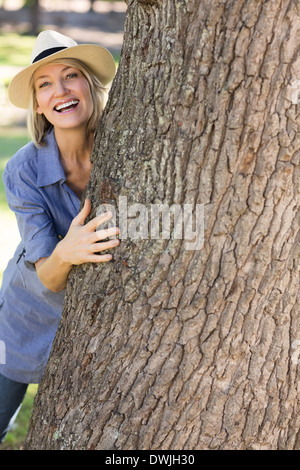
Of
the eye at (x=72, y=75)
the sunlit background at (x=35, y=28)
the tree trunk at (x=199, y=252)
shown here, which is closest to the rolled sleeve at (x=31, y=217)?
the tree trunk at (x=199, y=252)

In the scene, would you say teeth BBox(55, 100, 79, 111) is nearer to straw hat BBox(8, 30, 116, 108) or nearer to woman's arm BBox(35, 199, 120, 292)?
straw hat BBox(8, 30, 116, 108)

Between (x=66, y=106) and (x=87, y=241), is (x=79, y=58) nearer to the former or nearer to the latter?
(x=66, y=106)

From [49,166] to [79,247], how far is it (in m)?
0.57

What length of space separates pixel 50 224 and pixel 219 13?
112cm

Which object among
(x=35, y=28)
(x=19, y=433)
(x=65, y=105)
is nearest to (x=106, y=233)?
(x=65, y=105)

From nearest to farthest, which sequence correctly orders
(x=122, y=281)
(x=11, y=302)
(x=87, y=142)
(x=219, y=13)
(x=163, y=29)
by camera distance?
(x=219, y=13) < (x=163, y=29) < (x=122, y=281) < (x=87, y=142) < (x=11, y=302)

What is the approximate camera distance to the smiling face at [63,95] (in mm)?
2699

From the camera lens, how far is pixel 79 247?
228 cm

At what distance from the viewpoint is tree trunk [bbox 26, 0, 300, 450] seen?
1.93m

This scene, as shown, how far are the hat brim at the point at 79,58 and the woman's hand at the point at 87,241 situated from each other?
2.36 feet

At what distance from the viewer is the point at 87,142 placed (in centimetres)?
284

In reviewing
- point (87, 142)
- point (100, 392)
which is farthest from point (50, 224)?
point (100, 392)

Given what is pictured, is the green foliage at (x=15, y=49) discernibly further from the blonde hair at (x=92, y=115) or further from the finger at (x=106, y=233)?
the finger at (x=106, y=233)

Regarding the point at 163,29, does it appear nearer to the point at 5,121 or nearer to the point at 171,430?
the point at 171,430
